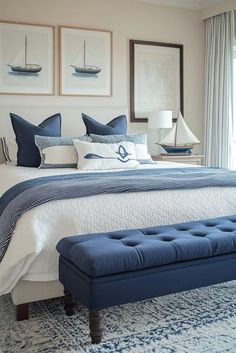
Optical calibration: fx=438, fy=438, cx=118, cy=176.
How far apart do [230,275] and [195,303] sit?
0.35m

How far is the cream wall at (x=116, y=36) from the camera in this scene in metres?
4.50

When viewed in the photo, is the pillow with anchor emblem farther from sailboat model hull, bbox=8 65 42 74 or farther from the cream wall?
sailboat model hull, bbox=8 65 42 74

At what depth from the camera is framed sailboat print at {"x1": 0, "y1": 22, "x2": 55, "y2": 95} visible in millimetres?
4414

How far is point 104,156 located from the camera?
3.75 metres

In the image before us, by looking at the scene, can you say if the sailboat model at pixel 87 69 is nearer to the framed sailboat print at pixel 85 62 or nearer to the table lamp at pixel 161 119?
the framed sailboat print at pixel 85 62

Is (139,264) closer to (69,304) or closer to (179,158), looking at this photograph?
(69,304)

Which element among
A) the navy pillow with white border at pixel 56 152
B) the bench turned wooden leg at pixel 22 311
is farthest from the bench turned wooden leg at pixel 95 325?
the navy pillow with white border at pixel 56 152

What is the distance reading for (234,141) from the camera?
5.20 m

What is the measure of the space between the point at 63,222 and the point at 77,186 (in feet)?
0.76

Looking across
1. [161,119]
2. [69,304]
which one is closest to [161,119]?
[161,119]

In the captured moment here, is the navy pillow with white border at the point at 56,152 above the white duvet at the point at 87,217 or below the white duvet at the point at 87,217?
above

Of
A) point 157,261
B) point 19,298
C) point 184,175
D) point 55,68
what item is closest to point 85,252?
point 157,261

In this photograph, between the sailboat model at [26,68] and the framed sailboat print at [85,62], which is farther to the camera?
the framed sailboat print at [85,62]

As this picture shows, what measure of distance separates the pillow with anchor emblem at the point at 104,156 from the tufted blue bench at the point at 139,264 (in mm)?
1368
